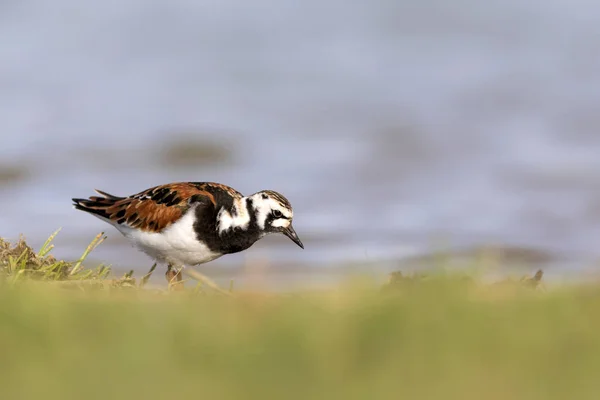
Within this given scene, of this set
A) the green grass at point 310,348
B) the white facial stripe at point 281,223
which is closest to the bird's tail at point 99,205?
the white facial stripe at point 281,223

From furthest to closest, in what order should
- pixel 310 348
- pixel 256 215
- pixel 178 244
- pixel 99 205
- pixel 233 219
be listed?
pixel 99 205, pixel 256 215, pixel 233 219, pixel 178 244, pixel 310 348

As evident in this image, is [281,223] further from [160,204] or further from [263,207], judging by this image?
[160,204]

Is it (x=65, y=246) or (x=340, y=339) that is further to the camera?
(x=65, y=246)

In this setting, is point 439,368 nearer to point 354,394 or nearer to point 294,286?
point 354,394

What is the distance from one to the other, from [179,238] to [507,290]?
4310 mm

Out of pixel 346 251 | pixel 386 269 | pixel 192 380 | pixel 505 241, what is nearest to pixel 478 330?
pixel 192 380

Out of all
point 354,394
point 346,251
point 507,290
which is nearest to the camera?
point 354,394

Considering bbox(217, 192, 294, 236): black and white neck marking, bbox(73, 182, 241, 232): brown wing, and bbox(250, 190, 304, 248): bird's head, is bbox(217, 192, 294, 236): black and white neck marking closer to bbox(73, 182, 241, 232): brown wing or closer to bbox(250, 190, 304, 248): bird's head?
bbox(250, 190, 304, 248): bird's head

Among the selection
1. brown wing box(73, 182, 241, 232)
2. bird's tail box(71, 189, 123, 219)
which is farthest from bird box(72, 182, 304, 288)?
bird's tail box(71, 189, 123, 219)

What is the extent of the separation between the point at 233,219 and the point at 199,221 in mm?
319

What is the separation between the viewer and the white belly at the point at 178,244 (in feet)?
33.1

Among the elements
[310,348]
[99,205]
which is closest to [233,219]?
[99,205]

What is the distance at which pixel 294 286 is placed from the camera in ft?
23.7

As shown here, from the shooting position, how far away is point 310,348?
4703 mm
